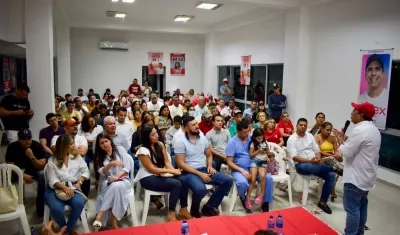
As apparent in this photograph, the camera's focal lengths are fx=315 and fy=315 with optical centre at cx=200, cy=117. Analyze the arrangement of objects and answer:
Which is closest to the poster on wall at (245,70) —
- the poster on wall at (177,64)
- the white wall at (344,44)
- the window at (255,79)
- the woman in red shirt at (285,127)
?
the window at (255,79)

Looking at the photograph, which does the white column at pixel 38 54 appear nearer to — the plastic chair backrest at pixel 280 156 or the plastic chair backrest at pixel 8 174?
the plastic chair backrest at pixel 8 174

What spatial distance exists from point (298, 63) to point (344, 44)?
98cm

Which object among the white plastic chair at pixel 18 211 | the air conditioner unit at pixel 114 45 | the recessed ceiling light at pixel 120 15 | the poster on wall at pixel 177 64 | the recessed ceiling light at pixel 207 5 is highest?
the recessed ceiling light at pixel 120 15

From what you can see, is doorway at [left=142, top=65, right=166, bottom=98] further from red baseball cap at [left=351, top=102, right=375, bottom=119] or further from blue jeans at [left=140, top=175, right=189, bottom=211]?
red baseball cap at [left=351, top=102, right=375, bottom=119]

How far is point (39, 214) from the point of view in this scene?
3.56m

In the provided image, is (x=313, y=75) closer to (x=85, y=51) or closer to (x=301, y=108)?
(x=301, y=108)

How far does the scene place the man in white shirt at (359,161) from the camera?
2.76 meters

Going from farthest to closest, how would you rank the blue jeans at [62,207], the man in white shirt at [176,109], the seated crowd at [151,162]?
1. the man in white shirt at [176,109]
2. the seated crowd at [151,162]
3. the blue jeans at [62,207]

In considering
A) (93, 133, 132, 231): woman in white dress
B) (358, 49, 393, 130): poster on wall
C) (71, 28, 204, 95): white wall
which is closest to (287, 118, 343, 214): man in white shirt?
(358, 49, 393, 130): poster on wall

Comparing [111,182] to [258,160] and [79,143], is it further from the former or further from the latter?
[258,160]

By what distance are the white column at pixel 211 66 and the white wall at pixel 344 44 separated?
16.3 feet

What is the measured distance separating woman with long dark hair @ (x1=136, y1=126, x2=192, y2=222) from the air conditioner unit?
8.13 metres

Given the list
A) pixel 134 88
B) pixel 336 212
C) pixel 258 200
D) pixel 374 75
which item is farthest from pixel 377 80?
pixel 134 88

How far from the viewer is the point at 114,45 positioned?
35.8 ft
